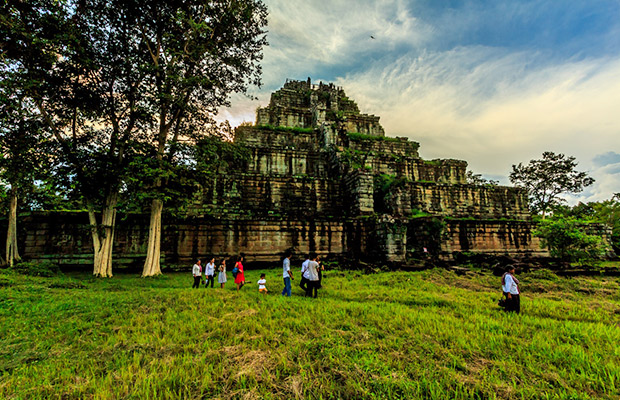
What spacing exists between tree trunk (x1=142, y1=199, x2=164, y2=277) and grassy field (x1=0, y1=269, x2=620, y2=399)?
513 centimetres

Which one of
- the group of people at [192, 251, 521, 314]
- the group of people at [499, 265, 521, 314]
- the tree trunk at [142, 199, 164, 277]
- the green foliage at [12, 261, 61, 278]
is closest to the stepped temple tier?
the tree trunk at [142, 199, 164, 277]

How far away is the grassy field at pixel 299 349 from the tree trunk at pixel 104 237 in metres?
4.91

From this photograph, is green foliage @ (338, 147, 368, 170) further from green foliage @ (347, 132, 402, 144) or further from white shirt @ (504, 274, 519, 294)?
white shirt @ (504, 274, 519, 294)

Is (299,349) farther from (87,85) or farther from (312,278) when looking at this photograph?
(87,85)

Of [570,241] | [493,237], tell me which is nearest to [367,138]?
[493,237]

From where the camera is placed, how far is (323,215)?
721 inches

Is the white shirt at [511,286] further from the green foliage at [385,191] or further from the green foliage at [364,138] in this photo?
the green foliage at [364,138]

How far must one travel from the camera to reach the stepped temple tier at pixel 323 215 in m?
13.8

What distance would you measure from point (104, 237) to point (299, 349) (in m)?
12.5

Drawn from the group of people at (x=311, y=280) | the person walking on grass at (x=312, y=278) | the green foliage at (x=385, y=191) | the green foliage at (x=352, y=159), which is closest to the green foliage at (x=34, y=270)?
the group of people at (x=311, y=280)

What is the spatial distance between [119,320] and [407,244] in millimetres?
14554

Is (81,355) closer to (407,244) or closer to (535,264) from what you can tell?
(407,244)

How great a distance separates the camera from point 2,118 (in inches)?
391

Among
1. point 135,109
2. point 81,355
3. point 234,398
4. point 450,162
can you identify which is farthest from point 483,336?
point 450,162
